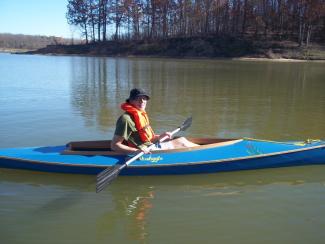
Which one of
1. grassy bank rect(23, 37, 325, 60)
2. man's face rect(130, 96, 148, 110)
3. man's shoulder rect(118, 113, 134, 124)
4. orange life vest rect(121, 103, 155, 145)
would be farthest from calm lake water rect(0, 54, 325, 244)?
grassy bank rect(23, 37, 325, 60)

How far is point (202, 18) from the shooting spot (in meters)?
71.4

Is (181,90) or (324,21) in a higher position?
(324,21)

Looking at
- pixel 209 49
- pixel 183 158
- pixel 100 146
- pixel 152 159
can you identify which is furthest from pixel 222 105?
pixel 209 49

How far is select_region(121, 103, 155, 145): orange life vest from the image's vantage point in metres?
7.04

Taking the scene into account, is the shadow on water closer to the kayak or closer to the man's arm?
the kayak

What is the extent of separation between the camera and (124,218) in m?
6.00

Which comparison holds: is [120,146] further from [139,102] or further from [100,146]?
[100,146]

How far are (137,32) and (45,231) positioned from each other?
240 feet

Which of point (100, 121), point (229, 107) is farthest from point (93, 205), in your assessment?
point (229, 107)

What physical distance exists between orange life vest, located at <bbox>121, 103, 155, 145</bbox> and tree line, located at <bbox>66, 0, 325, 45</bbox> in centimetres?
5501

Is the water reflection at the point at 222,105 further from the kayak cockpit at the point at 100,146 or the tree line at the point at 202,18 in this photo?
the tree line at the point at 202,18

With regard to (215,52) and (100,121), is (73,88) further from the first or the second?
(215,52)

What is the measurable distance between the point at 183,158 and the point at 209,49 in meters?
53.2

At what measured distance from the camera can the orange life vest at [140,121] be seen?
23.1 feet
